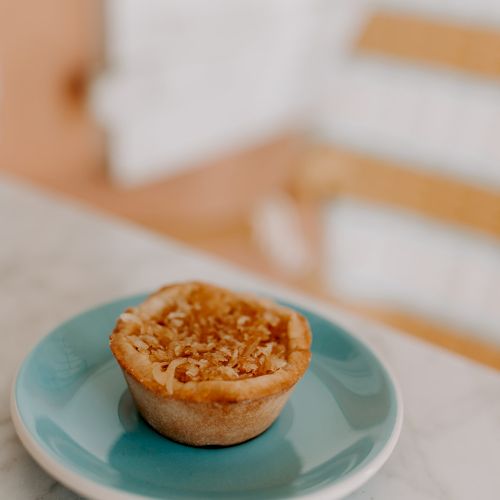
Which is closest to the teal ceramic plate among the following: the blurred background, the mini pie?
the mini pie

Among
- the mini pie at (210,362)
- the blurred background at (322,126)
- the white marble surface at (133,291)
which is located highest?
the mini pie at (210,362)

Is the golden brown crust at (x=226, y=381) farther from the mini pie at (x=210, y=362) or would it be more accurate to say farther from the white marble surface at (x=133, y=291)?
the white marble surface at (x=133, y=291)

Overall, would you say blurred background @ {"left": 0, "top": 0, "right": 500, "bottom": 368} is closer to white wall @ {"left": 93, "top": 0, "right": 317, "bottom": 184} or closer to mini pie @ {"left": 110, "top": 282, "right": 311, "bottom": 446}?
white wall @ {"left": 93, "top": 0, "right": 317, "bottom": 184}

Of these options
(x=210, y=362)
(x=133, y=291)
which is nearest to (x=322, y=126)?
(x=133, y=291)

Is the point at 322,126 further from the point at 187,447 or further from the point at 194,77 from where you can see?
the point at 187,447

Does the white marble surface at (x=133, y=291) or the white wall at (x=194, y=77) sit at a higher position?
the white marble surface at (x=133, y=291)

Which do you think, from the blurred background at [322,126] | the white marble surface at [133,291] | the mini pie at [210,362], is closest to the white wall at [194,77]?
the blurred background at [322,126]

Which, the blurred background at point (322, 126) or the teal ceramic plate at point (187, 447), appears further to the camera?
the blurred background at point (322, 126)
